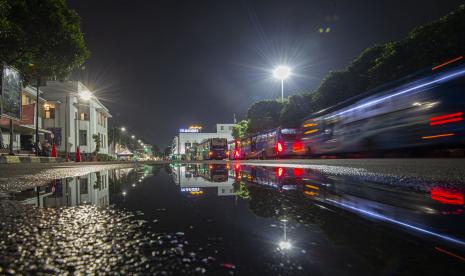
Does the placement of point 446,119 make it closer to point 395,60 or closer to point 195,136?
point 395,60

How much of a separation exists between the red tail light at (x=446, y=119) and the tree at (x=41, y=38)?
16194 millimetres

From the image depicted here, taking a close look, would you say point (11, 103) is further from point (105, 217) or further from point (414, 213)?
point (414, 213)

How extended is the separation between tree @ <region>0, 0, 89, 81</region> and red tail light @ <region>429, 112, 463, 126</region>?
53.1 ft

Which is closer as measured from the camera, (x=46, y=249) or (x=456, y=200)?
(x=46, y=249)

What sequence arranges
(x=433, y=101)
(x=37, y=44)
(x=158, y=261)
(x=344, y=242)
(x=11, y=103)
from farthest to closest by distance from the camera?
(x=11, y=103) < (x=37, y=44) < (x=433, y=101) < (x=344, y=242) < (x=158, y=261)

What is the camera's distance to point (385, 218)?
195 cm

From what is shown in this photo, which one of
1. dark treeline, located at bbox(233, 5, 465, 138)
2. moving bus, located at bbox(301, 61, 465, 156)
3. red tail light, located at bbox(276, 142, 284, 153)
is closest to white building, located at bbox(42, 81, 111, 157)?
red tail light, located at bbox(276, 142, 284, 153)

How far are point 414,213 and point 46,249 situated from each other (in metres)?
2.25

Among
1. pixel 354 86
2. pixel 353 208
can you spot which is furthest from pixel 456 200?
pixel 354 86

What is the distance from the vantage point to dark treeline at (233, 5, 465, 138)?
26.3m

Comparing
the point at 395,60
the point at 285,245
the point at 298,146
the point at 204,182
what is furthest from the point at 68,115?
the point at 285,245

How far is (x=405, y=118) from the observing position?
45.6 ft

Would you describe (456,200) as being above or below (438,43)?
below

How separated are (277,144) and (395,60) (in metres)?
16.4
